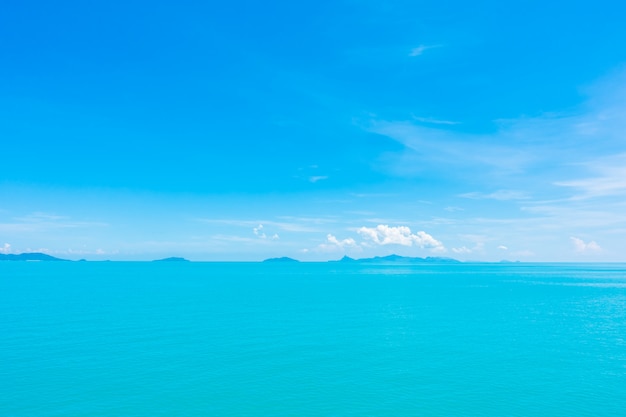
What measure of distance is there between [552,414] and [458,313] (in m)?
45.3

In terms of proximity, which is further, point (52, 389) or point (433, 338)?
point (433, 338)

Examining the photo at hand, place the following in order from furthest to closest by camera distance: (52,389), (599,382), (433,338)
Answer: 1. (433,338)
2. (599,382)
3. (52,389)

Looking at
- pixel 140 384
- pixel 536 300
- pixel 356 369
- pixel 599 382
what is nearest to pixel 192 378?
pixel 140 384

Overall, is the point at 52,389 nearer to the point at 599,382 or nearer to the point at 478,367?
the point at 478,367

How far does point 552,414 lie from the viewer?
26984mm

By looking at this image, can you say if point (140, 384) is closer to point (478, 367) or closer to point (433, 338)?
point (478, 367)

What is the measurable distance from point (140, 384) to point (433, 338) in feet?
112

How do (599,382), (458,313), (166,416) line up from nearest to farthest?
(166,416) < (599,382) < (458,313)

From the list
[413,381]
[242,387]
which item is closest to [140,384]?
[242,387]

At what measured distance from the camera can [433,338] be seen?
49.5m

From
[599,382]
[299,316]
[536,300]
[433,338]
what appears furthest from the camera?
[536,300]

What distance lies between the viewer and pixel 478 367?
36.7 meters

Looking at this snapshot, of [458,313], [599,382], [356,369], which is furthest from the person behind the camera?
[458,313]

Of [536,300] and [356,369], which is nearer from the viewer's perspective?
[356,369]
